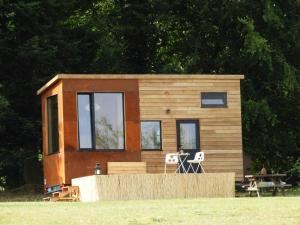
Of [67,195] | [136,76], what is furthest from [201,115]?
[67,195]

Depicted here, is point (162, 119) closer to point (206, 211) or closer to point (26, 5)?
point (26, 5)

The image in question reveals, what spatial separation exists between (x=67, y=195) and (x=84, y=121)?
6.31ft

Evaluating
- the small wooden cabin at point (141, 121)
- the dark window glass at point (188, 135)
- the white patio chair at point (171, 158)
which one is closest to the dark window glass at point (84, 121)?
the small wooden cabin at point (141, 121)

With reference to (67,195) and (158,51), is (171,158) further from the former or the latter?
(158,51)

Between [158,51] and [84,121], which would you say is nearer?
[84,121]

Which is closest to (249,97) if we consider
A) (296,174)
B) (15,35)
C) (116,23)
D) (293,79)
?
(293,79)

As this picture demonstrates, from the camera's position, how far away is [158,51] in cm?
3062

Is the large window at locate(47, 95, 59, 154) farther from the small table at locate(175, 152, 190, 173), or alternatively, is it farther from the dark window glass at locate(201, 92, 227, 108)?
the dark window glass at locate(201, 92, 227, 108)

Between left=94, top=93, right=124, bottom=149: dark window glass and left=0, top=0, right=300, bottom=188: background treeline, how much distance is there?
367 cm

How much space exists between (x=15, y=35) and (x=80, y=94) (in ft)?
18.0

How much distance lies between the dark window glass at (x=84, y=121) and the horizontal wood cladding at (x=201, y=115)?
1.38 m

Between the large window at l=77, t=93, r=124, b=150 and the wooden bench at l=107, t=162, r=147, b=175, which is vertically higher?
the large window at l=77, t=93, r=124, b=150

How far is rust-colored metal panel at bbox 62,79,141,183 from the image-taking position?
21609 millimetres

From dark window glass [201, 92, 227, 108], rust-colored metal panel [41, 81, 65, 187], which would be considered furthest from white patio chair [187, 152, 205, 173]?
rust-colored metal panel [41, 81, 65, 187]
